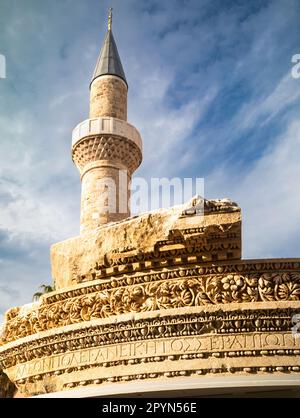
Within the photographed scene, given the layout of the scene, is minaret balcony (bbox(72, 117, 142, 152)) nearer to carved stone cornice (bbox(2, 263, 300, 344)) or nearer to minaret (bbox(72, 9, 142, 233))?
minaret (bbox(72, 9, 142, 233))

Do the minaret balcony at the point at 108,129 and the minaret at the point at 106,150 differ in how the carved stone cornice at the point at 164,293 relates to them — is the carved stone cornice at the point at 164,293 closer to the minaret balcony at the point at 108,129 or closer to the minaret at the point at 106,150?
the minaret at the point at 106,150

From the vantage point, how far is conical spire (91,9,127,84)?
53.5 feet

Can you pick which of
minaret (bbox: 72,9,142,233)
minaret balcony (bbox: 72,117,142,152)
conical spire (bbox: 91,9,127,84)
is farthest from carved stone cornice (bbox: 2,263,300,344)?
conical spire (bbox: 91,9,127,84)

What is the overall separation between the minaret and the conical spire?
0.10 ft

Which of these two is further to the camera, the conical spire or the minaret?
the conical spire

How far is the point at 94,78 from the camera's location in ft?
53.8

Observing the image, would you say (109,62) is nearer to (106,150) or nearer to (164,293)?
(106,150)

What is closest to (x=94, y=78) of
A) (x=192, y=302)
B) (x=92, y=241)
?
(x=92, y=241)

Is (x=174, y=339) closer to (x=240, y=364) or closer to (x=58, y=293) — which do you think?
(x=240, y=364)

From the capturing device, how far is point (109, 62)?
1659 centimetres

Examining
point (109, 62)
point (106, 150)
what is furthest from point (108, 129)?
point (109, 62)

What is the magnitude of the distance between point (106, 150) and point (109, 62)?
301cm

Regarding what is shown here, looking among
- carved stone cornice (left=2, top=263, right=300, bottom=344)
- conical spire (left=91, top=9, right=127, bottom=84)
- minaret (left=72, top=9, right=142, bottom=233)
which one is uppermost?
conical spire (left=91, top=9, right=127, bottom=84)
